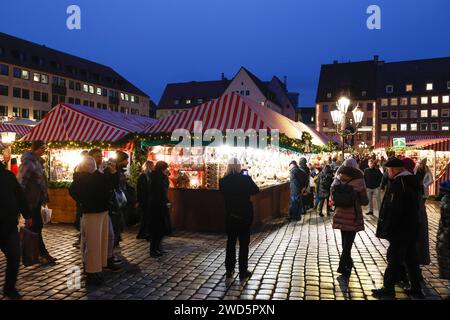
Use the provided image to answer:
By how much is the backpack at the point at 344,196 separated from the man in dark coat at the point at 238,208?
1164 millimetres

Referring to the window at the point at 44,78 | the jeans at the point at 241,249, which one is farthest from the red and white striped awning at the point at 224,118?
the window at the point at 44,78

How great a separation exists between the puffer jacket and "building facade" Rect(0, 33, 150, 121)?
155 feet

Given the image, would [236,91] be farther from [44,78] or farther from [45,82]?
[44,78]

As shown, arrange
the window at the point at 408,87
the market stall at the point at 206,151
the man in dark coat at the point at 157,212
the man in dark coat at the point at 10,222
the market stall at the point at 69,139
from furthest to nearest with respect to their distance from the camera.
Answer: the window at the point at 408,87 → the market stall at the point at 69,139 → the market stall at the point at 206,151 → the man in dark coat at the point at 157,212 → the man in dark coat at the point at 10,222

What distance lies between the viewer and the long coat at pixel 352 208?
248 inches

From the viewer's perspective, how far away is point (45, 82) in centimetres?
5700

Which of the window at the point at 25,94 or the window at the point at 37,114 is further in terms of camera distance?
the window at the point at 37,114

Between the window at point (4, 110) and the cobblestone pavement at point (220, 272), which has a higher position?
the window at point (4, 110)

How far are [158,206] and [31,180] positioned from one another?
85.0 inches

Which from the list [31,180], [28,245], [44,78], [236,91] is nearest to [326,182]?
[31,180]

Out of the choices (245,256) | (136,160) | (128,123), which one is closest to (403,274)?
(245,256)

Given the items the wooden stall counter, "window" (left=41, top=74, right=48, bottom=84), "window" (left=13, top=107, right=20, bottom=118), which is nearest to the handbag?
the wooden stall counter

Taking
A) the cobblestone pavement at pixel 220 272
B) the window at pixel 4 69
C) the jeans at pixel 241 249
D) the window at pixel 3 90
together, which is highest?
the window at pixel 4 69

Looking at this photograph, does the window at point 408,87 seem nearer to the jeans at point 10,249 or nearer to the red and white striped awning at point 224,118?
the red and white striped awning at point 224,118
